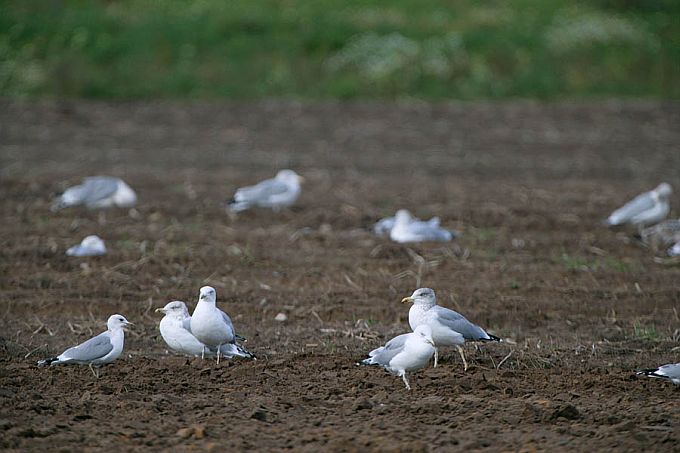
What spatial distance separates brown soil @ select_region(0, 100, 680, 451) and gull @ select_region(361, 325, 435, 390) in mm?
157

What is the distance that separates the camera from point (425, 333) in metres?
6.88

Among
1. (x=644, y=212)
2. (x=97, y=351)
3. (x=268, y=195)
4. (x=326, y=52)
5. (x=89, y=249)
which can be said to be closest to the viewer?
(x=97, y=351)

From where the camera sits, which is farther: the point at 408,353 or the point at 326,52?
the point at 326,52

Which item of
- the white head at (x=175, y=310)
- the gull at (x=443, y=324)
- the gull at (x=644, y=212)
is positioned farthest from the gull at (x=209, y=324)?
the gull at (x=644, y=212)

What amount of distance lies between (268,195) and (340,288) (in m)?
3.81

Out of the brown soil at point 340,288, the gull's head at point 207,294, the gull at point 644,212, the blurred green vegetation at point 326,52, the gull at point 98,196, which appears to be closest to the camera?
the brown soil at point 340,288

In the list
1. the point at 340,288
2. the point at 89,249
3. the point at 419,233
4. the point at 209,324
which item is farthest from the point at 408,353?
the point at 89,249

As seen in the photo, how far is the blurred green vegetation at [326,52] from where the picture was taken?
24.4 meters

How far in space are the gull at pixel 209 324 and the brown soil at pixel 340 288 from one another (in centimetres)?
21

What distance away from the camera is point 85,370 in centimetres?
731

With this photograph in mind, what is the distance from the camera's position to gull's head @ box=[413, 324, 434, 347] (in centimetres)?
683

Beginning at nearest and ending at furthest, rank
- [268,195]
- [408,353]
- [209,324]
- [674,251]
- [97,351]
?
[408,353] → [97,351] → [209,324] → [674,251] → [268,195]

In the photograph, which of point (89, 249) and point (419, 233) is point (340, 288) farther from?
point (89, 249)

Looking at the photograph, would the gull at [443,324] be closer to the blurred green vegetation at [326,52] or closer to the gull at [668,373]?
the gull at [668,373]
